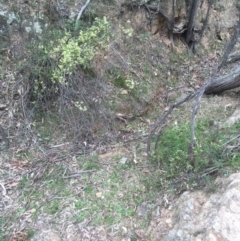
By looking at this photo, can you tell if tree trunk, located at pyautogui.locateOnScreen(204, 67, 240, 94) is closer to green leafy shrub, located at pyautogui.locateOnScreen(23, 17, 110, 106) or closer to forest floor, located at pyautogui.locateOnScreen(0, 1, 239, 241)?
forest floor, located at pyautogui.locateOnScreen(0, 1, 239, 241)

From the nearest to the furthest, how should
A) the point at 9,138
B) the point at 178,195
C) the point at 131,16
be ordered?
the point at 178,195 → the point at 9,138 → the point at 131,16

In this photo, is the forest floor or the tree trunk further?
the tree trunk

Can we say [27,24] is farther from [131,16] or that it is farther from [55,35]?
[131,16]

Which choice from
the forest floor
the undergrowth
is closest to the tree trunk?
the forest floor

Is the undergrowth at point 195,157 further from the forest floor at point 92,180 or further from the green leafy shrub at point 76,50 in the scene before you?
the green leafy shrub at point 76,50

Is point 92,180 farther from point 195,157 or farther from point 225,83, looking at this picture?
point 225,83

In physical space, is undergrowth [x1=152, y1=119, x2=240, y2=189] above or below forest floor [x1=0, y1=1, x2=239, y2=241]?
above

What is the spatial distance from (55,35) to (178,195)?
263cm

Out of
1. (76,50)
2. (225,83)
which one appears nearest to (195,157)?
(76,50)

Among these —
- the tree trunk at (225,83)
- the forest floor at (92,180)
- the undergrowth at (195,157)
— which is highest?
the tree trunk at (225,83)

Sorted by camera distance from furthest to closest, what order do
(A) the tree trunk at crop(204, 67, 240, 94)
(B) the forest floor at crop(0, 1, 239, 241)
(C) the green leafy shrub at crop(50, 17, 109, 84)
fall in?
1. (A) the tree trunk at crop(204, 67, 240, 94)
2. (C) the green leafy shrub at crop(50, 17, 109, 84)
3. (B) the forest floor at crop(0, 1, 239, 241)

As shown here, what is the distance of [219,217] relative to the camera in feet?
8.63

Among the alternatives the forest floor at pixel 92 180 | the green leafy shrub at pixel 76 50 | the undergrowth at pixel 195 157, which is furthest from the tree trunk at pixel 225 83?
the green leafy shrub at pixel 76 50

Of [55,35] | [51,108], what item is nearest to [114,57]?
[55,35]
